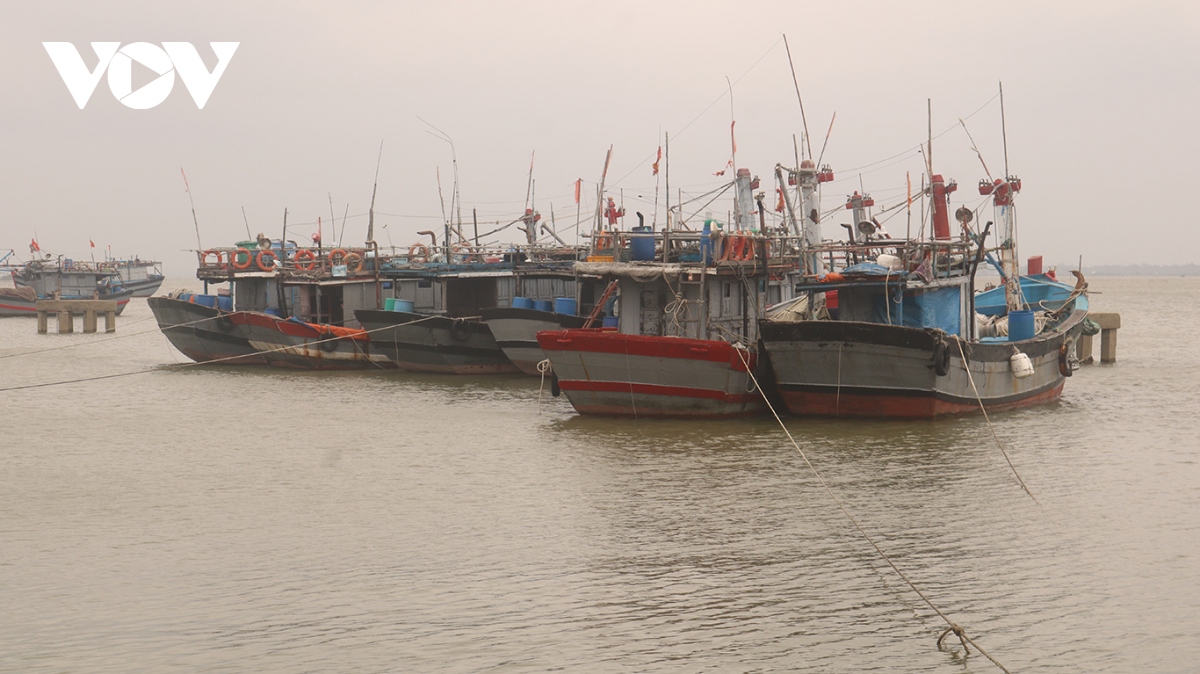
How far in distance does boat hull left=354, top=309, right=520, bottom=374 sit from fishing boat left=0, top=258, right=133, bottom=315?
42.5m

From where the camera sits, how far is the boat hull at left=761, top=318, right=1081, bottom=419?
20469 mm

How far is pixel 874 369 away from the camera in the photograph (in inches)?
831

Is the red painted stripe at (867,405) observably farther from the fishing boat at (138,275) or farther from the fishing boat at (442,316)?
the fishing boat at (138,275)

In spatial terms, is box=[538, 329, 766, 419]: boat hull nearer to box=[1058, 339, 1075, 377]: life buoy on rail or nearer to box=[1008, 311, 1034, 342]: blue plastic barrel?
box=[1008, 311, 1034, 342]: blue plastic barrel

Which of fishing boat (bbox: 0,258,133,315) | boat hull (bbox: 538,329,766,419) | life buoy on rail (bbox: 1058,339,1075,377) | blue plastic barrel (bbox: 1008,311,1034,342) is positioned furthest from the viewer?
fishing boat (bbox: 0,258,133,315)

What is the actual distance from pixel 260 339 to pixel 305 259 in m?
3.62

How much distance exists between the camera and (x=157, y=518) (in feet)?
48.6

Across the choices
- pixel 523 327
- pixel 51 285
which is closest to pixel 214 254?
pixel 523 327

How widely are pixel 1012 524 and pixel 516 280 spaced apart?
2260cm

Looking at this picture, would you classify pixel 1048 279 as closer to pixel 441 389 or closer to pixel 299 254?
pixel 441 389


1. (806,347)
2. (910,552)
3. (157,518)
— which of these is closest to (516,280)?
(806,347)

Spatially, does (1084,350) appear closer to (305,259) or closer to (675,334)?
(675,334)

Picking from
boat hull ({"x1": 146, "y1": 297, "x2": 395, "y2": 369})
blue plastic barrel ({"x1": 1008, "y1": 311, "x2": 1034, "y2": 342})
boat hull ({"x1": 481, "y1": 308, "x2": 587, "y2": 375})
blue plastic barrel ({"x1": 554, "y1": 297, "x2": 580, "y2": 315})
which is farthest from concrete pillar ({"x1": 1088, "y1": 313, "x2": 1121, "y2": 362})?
boat hull ({"x1": 146, "y1": 297, "x2": 395, "y2": 369})

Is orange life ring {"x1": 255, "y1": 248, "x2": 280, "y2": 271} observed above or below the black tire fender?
above
